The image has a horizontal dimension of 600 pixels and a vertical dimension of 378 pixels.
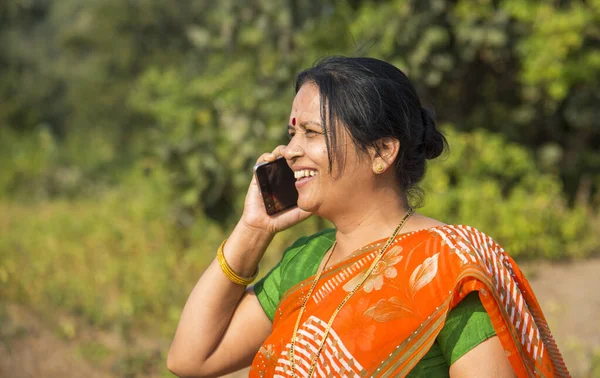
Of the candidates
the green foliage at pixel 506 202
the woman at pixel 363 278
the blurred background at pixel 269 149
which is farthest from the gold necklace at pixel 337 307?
the green foliage at pixel 506 202

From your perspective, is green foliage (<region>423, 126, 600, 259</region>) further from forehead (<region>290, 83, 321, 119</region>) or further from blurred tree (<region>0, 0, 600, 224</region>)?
forehead (<region>290, 83, 321, 119</region>)

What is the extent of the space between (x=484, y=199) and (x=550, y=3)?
219 centimetres

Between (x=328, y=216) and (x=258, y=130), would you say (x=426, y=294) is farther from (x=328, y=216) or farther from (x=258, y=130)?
(x=258, y=130)

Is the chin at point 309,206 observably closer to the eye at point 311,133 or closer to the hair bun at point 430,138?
the eye at point 311,133

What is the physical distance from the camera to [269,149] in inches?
277

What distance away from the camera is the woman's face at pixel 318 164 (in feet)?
6.50

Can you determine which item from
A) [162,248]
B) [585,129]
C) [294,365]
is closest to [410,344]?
[294,365]

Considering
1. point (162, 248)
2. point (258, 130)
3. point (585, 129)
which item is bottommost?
point (585, 129)

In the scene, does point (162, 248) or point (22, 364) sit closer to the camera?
point (22, 364)

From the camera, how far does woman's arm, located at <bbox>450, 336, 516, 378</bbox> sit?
1.67 meters

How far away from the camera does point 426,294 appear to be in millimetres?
1753

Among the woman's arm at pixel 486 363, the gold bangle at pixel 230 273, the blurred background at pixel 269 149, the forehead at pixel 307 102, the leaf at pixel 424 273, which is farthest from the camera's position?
the blurred background at pixel 269 149

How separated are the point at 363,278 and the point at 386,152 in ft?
1.16

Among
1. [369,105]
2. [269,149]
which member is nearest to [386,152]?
[369,105]
